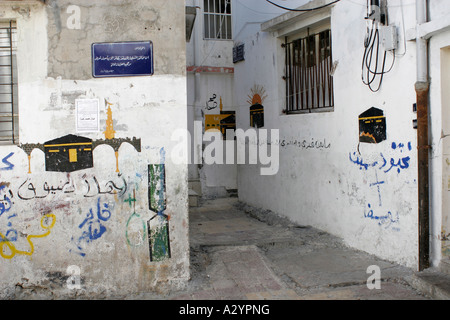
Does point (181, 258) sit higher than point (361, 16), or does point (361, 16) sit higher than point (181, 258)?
point (361, 16)

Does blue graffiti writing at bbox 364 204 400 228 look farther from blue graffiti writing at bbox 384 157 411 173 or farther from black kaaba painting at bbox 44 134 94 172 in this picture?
black kaaba painting at bbox 44 134 94 172

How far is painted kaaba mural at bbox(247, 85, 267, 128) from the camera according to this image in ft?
31.7

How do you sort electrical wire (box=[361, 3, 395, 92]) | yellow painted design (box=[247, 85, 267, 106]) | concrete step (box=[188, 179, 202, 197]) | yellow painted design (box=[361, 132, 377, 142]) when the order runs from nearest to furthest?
electrical wire (box=[361, 3, 395, 92])
yellow painted design (box=[361, 132, 377, 142])
yellow painted design (box=[247, 85, 267, 106])
concrete step (box=[188, 179, 202, 197])

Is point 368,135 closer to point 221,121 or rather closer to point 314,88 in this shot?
point 314,88

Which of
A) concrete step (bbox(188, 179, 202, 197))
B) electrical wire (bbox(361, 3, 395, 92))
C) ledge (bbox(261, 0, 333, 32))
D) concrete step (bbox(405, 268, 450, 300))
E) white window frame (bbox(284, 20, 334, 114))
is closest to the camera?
concrete step (bbox(405, 268, 450, 300))

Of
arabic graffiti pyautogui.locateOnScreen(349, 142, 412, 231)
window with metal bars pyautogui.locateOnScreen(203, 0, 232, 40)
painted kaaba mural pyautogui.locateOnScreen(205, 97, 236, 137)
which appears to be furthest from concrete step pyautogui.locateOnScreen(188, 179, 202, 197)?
arabic graffiti pyautogui.locateOnScreen(349, 142, 412, 231)

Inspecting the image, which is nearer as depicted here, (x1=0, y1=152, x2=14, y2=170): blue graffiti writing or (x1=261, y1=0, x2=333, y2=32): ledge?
(x1=0, y1=152, x2=14, y2=170): blue graffiti writing

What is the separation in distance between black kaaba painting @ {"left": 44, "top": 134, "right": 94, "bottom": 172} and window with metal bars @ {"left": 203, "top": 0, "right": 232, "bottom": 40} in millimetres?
7506

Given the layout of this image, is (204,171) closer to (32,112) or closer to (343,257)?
(343,257)

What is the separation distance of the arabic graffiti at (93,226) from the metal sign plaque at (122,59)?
54.6 inches

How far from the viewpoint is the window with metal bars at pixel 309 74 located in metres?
7.70

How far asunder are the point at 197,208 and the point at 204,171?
5.28ft

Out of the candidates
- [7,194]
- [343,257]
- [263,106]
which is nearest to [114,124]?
[7,194]

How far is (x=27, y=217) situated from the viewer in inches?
195
